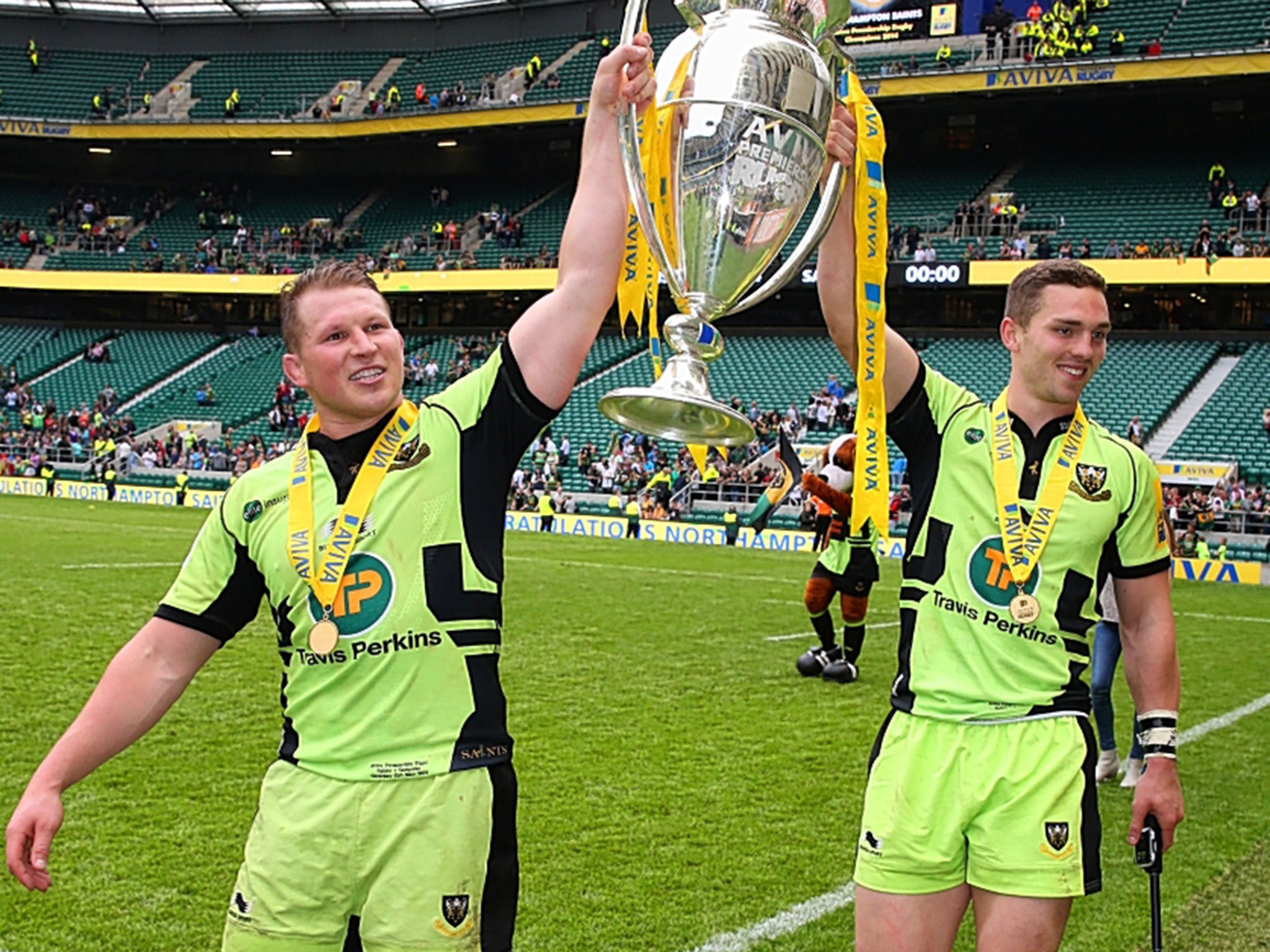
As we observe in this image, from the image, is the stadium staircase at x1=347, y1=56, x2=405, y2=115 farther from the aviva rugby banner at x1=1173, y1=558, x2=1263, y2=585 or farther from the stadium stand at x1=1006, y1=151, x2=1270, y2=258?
the aviva rugby banner at x1=1173, y1=558, x2=1263, y2=585

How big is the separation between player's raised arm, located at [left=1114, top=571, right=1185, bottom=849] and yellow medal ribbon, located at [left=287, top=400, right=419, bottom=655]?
164 cm

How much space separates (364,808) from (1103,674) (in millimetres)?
5634

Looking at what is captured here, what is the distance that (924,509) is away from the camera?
308cm

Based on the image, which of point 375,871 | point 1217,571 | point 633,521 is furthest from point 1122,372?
point 375,871

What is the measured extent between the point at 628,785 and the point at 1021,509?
3975mm

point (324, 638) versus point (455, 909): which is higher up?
point (324, 638)

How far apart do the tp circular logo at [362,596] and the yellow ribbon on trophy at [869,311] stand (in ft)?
2.85

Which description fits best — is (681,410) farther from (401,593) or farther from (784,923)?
(784,923)

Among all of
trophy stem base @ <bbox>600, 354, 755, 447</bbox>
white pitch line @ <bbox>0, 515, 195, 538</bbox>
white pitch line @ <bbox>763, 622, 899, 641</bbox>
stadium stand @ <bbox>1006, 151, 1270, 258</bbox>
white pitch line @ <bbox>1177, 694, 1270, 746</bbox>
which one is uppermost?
stadium stand @ <bbox>1006, 151, 1270, 258</bbox>

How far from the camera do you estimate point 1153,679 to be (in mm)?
2998

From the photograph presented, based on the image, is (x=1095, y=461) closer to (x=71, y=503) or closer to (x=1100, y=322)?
(x=1100, y=322)

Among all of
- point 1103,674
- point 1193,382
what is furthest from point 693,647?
point 1193,382

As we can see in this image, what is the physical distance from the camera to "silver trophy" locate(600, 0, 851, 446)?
2.20m

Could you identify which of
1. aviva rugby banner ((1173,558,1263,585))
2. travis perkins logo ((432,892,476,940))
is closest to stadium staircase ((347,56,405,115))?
aviva rugby banner ((1173,558,1263,585))
